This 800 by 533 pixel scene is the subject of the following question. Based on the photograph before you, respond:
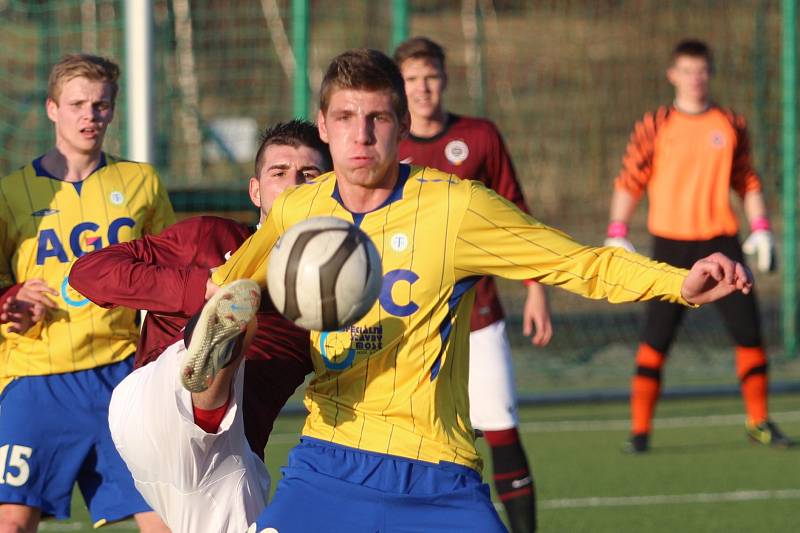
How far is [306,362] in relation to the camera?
403 centimetres

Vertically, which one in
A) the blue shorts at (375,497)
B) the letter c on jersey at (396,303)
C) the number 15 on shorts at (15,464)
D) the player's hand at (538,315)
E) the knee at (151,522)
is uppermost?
the letter c on jersey at (396,303)

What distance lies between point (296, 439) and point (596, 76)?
5.33m

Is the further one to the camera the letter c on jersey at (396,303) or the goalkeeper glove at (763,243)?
the goalkeeper glove at (763,243)

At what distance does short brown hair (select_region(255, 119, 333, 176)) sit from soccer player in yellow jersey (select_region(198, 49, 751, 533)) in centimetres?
55

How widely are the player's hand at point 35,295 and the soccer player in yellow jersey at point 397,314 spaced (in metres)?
1.29

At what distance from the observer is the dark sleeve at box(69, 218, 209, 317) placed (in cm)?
367

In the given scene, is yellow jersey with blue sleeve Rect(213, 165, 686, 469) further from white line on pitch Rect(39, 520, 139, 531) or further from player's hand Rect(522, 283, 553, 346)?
white line on pitch Rect(39, 520, 139, 531)

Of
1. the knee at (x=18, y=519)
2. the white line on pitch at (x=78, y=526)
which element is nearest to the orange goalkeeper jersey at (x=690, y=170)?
the white line on pitch at (x=78, y=526)

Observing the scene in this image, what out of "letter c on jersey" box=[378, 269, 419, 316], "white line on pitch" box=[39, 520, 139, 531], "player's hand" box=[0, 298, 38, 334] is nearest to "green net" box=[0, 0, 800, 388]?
"white line on pitch" box=[39, 520, 139, 531]

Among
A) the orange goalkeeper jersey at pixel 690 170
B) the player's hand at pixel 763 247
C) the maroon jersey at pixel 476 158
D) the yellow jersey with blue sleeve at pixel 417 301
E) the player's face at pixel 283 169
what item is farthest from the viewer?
the orange goalkeeper jersey at pixel 690 170

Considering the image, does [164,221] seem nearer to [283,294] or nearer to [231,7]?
[283,294]

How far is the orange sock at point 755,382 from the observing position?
Answer: 8.20 metres

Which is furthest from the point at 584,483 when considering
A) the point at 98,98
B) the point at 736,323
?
the point at 98,98

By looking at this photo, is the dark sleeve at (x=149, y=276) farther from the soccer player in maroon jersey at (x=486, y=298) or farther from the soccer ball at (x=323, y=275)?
the soccer player in maroon jersey at (x=486, y=298)
